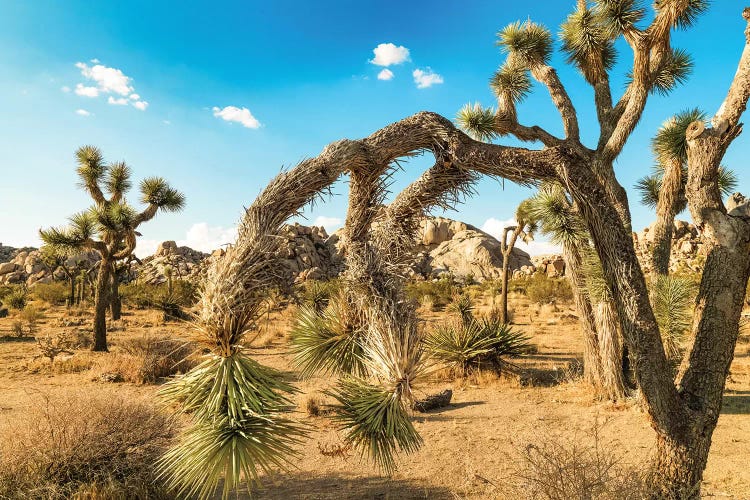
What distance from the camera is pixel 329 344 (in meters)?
2.89

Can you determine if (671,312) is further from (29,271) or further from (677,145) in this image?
(29,271)

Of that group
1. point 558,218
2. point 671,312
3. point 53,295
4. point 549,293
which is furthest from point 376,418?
point 53,295

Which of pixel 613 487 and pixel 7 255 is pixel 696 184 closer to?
pixel 613 487

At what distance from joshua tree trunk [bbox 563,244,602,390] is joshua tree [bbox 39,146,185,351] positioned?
1313cm

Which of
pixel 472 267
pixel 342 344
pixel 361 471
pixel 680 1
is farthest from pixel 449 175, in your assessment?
pixel 472 267

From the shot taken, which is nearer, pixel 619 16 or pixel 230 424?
pixel 230 424

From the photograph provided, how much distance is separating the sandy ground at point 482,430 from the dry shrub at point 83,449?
98 cm

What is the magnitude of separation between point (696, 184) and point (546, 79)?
6236mm

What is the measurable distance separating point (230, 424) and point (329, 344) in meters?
1.06

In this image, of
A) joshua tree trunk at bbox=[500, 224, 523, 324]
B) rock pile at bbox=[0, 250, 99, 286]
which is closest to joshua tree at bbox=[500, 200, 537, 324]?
joshua tree trunk at bbox=[500, 224, 523, 324]

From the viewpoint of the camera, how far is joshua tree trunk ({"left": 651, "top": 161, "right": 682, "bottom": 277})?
9656 millimetres

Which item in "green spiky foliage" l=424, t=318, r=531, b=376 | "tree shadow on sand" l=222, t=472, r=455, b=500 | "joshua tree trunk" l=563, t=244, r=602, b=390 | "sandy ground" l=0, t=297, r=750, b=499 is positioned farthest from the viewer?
"green spiky foliage" l=424, t=318, r=531, b=376

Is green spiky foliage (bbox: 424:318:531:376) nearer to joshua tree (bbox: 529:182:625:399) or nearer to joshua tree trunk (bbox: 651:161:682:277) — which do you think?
joshua tree (bbox: 529:182:625:399)

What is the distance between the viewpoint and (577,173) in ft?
11.7
